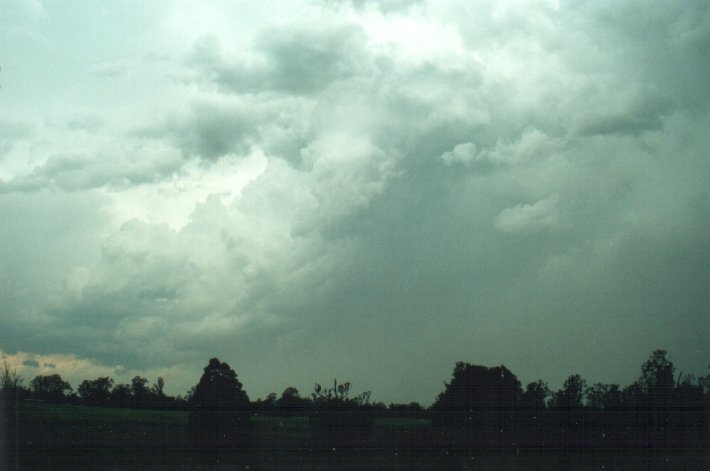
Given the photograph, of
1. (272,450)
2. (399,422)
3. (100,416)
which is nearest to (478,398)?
(399,422)

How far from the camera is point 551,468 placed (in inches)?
661

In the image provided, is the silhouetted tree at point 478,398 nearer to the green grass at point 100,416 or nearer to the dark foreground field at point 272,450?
the dark foreground field at point 272,450

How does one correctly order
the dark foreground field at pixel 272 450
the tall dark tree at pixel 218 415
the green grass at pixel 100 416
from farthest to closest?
the green grass at pixel 100 416, the tall dark tree at pixel 218 415, the dark foreground field at pixel 272 450

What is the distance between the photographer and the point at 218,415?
1709 cm

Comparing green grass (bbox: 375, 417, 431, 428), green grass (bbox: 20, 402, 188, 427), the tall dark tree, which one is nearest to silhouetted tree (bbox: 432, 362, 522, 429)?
green grass (bbox: 375, 417, 431, 428)

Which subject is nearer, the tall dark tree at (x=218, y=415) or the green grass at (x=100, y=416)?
the tall dark tree at (x=218, y=415)

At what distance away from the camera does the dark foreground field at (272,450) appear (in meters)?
16.3

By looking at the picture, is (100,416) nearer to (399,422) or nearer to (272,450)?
(272,450)

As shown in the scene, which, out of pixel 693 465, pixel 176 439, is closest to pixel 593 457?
pixel 693 465

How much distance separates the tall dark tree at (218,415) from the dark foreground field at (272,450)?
0.84ft

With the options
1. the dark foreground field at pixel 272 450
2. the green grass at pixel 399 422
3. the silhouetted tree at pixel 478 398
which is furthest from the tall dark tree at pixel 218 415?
the silhouetted tree at pixel 478 398

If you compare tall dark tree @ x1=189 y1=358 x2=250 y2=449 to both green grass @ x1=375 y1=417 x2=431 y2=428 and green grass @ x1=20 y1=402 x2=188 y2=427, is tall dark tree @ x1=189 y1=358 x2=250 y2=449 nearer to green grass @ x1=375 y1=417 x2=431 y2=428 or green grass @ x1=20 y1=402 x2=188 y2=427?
green grass @ x1=20 y1=402 x2=188 y2=427

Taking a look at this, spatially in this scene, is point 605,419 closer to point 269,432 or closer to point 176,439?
point 269,432

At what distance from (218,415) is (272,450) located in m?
1.65
